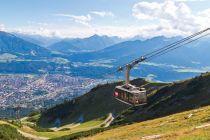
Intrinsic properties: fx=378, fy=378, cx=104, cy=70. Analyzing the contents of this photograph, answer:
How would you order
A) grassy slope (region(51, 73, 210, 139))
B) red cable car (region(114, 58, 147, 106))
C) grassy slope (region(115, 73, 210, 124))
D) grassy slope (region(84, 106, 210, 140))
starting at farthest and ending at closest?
grassy slope (region(115, 73, 210, 124)), grassy slope (region(51, 73, 210, 139)), red cable car (region(114, 58, 147, 106)), grassy slope (region(84, 106, 210, 140))

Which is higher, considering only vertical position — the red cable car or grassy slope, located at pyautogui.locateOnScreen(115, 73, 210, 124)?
the red cable car

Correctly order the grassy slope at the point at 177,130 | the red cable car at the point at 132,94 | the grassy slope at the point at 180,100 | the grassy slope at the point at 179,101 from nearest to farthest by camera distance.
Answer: the grassy slope at the point at 177,130, the red cable car at the point at 132,94, the grassy slope at the point at 179,101, the grassy slope at the point at 180,100

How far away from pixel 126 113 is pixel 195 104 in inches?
2179

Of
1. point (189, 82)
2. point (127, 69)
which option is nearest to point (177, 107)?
point (189, 82)

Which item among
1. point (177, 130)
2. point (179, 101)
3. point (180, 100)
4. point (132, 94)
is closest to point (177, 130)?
point (177, 130)

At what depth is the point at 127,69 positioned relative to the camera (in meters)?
44.6

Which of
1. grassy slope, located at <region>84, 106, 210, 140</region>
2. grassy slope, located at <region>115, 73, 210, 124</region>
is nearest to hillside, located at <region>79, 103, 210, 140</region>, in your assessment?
grassy slope, located at <region>84, 106, 210, 140</region>

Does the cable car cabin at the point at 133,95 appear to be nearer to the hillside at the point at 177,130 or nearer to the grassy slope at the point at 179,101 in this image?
the hillside at the point at 177,130

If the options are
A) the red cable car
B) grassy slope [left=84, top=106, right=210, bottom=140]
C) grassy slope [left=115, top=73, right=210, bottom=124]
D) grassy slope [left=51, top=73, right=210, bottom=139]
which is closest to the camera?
grassy slope [left=84, top=106, right=210, bottom=140]

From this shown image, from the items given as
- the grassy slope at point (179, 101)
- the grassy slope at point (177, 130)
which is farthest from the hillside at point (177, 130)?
the grassy slope at point (179, 101)

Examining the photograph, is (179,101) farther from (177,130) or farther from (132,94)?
(132,94)

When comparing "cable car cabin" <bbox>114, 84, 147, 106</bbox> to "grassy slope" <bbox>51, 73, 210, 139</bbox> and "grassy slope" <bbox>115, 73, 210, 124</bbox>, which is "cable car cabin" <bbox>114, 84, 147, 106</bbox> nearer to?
"grassy slope" <bbox>51, 73, 210, 139</bbox>

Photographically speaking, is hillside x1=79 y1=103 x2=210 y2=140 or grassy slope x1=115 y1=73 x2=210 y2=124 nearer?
hillside x1=79 y1=103 x2=210 y2=140

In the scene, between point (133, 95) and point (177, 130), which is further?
point (177, 130)
